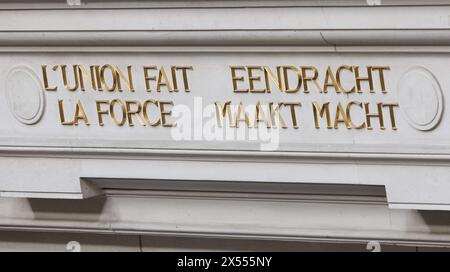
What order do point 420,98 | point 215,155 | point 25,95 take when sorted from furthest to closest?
point 25,95
point 215,155
point 420,98

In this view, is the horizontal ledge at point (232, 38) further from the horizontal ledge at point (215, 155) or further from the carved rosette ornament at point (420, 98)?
the horizontal ledge at point (215, 155)

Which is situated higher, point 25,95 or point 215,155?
point 25,95

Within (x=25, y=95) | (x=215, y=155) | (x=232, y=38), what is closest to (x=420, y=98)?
(x=232, y=38)

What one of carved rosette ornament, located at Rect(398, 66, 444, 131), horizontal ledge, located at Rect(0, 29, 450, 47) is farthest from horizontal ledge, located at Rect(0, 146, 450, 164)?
horizontal ledge, located at Rect(0, 29, 450, 47)

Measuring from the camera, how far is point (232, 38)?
479 cm

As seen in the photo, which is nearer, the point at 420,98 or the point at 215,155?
the point at 420,98

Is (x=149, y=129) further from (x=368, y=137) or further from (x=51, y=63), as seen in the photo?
(x=368, y=137)

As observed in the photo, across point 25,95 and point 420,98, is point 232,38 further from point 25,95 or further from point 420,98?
point 25,95

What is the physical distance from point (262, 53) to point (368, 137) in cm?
42

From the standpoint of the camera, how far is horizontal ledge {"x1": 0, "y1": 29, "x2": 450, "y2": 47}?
456 cm

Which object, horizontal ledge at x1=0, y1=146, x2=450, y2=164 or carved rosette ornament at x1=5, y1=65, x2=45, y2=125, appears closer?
horizontal ledge at x1=0, y1=146, x2=450, y2=164

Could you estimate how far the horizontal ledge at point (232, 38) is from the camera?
4.56 metres

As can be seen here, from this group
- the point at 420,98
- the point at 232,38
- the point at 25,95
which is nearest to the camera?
the point at 420,98

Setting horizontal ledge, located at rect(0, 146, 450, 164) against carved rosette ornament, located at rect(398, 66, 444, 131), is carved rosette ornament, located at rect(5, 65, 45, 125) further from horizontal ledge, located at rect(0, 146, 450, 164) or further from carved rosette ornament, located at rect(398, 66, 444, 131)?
carved rosette ornament, located at rect(398, 66, 444, 131)
